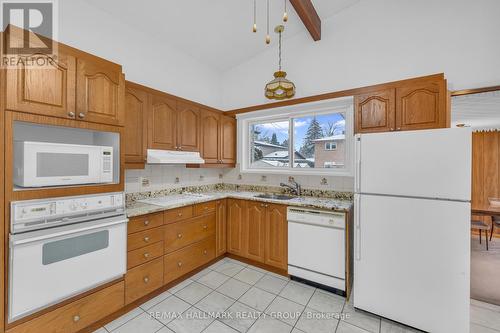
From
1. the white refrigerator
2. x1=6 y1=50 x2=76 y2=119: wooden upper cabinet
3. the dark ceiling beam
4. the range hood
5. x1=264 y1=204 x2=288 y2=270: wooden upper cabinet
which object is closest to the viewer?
x1=6 y1=50 x2=76 y2=119: wooden upper cabinet

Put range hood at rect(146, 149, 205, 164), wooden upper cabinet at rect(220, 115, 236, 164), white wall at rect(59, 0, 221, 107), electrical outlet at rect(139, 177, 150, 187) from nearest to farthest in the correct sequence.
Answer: white wall at rect(59, 0, 221, 107), range hood at rect(146, 149, 205, 164), electrical outlet at rect(139, 177, 150, 187), wooden upper cabinet at rect(220, 115, 236, 164)

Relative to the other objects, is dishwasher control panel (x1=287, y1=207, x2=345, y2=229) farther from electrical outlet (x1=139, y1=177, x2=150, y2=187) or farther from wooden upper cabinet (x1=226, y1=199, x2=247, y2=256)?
electrical outlet (x1=139, y1=177, x2=150, y2=187)

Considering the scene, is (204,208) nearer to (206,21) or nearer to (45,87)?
(45,87)

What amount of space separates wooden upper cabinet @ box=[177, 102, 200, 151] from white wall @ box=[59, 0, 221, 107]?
49 cm

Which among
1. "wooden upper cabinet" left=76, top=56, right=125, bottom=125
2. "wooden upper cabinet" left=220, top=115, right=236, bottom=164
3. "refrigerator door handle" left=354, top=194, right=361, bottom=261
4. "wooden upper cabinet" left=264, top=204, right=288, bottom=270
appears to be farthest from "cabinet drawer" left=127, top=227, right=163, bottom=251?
"refrigerator door handle" left=354, top=194, right=361, bottom=261

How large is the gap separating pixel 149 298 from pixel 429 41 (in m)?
3.91

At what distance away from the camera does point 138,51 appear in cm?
266

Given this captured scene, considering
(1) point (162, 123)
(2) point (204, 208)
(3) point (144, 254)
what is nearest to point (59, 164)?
(3) point (144, 254)

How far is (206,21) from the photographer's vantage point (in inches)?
109

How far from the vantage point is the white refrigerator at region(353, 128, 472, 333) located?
160cm

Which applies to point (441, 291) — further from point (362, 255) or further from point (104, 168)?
point (104, 168)

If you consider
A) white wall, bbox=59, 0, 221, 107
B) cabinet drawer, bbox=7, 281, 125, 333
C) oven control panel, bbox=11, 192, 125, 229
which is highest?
white wall, bbox=59, 0, 221, 107

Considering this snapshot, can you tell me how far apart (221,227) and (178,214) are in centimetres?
78

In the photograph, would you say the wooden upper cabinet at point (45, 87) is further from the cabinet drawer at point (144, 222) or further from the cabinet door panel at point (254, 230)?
the cabinet door panel at point (254, 230)
